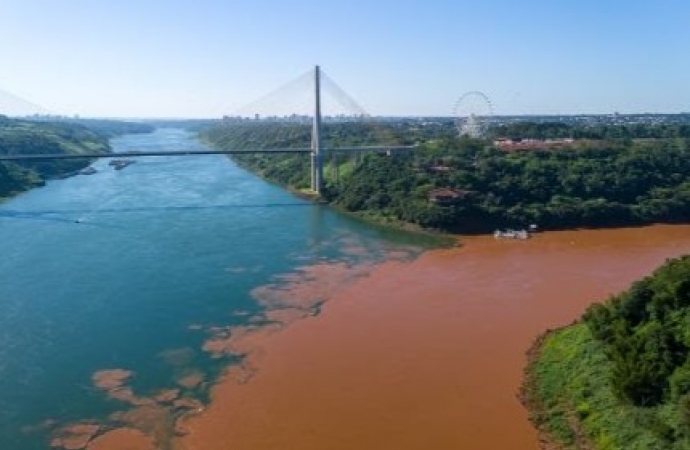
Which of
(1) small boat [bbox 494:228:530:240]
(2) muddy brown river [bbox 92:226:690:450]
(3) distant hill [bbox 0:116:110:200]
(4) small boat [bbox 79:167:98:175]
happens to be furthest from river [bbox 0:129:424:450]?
(4) small boat [bbox 79:167:98:175]

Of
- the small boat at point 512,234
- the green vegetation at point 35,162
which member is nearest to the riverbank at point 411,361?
the small boat at point 512,234

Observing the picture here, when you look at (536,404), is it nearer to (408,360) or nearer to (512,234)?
(408,360)

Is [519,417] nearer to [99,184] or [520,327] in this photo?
[520,327]

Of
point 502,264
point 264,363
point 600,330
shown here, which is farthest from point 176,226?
point 600,330

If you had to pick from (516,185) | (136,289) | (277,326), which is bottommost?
(277,326)

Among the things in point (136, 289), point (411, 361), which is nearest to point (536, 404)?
point (411, 361)
